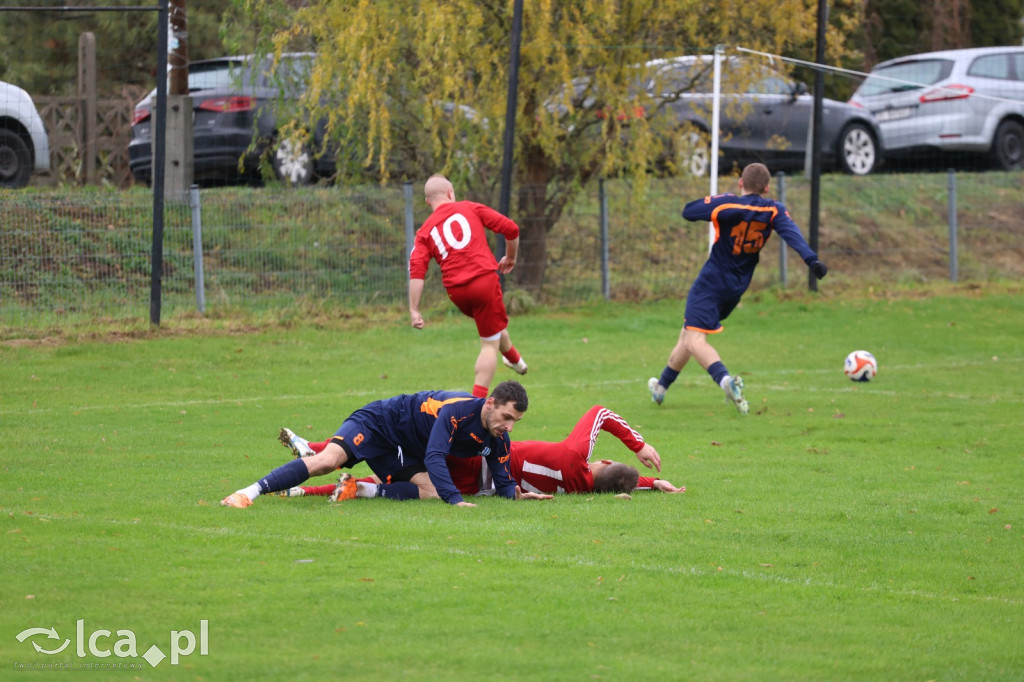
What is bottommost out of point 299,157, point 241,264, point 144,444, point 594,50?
point 144,444

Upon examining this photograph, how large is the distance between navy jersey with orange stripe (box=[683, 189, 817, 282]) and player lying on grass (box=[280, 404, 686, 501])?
157 inches

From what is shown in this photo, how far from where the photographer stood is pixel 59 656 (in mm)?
4664

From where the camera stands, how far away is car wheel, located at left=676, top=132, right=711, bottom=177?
1964 cm

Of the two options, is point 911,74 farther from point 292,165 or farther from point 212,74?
point 212,74

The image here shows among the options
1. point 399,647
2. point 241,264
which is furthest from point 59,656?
point 241,264

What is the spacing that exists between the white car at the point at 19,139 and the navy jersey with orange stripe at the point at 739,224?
10.9 metres

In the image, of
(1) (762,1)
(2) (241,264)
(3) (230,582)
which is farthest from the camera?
(1) (762,1)

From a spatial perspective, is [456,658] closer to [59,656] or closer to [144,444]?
[59,656]

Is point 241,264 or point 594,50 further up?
point 594,50

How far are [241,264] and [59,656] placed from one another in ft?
44.7

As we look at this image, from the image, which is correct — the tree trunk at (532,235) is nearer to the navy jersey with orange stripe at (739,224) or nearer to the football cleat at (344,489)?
the navy jersey with orange stripe at (739,224)

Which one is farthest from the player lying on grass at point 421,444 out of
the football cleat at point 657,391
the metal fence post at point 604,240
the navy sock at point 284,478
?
the metal fence post at point 604,240

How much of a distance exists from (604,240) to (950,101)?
27.6 feet

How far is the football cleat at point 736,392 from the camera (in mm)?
11984
